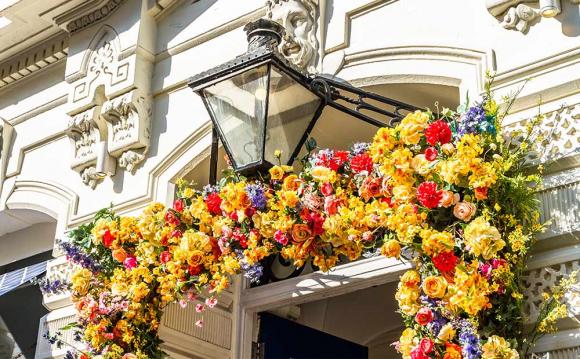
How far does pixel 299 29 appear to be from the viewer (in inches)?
223

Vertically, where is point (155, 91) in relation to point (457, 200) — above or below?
above

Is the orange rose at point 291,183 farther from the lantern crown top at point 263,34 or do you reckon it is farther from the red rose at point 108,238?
the red rose at point 108,238

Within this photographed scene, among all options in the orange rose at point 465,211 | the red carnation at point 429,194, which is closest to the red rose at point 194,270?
the red carnation at point 429,194

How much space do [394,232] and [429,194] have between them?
0.30 m

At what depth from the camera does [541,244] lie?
4.23 meters

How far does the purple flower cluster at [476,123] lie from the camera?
4160 millimetres

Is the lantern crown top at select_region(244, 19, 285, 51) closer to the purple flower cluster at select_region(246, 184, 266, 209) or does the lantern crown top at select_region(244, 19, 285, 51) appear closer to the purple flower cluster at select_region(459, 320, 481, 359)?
the purple flower cluster at select_region(246, 184, 266, 209)

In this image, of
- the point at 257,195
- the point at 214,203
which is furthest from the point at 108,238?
the point at 257,195

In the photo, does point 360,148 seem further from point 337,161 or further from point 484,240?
point 484,240

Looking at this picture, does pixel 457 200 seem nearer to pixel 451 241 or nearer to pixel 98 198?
pixel 451 241

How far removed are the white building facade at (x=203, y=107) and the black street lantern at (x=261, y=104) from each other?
0.73 meters

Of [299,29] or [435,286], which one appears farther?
[299,29]

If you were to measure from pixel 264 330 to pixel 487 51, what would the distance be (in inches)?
92.5

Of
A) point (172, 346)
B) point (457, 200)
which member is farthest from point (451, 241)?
point (172, 346)
